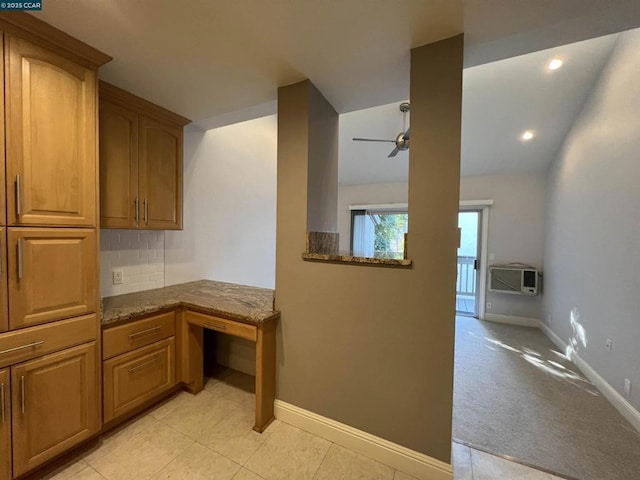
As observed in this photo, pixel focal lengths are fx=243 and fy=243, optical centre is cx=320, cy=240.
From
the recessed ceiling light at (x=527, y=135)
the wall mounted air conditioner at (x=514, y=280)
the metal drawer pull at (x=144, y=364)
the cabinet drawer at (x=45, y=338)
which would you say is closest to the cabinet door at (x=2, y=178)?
the cabinet drawer at (x=45, y=338)

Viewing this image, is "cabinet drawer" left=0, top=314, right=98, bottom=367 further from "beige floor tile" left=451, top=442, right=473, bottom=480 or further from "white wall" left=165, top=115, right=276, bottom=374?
"beige floor tile" left=451, top=442, right=473, bottom=480

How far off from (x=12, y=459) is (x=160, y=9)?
2.29 metres

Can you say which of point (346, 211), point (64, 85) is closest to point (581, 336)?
point (346, 211)

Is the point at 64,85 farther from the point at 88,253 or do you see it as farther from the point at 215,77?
the point at 88,253

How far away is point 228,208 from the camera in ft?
10.2

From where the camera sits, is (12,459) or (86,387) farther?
(86,387)

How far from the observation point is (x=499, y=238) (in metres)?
4.35

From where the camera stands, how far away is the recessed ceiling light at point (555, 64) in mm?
2543

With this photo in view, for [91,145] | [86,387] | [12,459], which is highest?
[91,145]

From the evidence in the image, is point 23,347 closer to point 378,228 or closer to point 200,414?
point 200,414

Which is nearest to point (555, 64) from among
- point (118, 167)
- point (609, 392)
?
point (609, 392)

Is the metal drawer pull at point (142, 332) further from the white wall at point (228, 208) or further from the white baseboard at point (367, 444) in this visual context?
the white baseboard at point (367, 444)

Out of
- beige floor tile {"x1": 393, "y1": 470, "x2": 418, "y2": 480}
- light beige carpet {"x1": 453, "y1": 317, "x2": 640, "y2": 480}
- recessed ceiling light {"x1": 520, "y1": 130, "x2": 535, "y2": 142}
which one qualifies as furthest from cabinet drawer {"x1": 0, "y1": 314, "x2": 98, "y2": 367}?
recessed ceiling light {"x1": 520, "y1": 130, "x2": 535, "y2": 142}

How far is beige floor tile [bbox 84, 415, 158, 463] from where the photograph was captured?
58.8 inches
